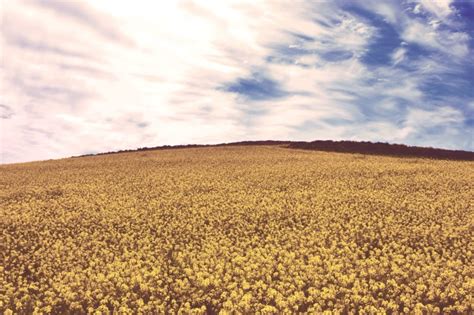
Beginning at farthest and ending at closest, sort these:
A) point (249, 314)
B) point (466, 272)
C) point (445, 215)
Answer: point (445, 215)
point (466, 272)
point (249, 314)

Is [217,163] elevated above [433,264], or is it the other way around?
[217,163]

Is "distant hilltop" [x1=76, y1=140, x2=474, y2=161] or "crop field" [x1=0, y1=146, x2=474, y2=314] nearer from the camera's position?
"crop field" [x1=0, y1=146, x2=474, y2=314]

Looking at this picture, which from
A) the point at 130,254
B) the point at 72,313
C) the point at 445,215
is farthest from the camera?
the point at 445,215

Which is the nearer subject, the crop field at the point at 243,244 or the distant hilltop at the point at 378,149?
the crop field at the point at 243,244

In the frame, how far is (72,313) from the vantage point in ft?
35.8

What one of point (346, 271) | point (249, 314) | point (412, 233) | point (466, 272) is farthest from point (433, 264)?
point (249, 314)

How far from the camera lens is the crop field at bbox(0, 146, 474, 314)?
10.8 metres

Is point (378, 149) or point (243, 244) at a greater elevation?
point (378, 149)

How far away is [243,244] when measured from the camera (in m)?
14.9

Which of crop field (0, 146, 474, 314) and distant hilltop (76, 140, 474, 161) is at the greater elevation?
distant hilltop (76, 140, 474, 161)

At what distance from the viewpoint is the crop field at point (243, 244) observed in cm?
1079

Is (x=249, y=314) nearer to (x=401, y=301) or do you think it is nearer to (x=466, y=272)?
(x=401, y=301)

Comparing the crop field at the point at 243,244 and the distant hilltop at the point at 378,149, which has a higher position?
the distant hilltop at the point at 378,149

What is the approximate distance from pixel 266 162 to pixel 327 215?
19095mm
